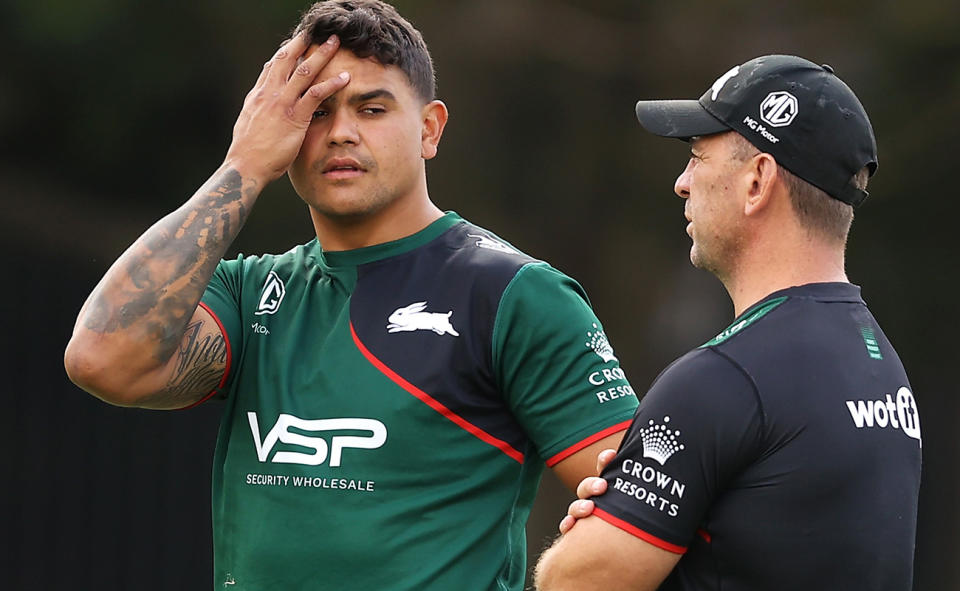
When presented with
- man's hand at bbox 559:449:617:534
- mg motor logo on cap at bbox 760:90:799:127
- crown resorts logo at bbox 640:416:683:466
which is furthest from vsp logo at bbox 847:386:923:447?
mg motor logo on cap at bbox 760:90:799:127

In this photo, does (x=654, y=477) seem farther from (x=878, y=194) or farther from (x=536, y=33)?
(x=878, y=194)

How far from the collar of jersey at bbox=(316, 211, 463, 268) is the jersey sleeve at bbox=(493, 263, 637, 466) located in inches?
12.3

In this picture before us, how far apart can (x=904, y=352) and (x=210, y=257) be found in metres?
7.33

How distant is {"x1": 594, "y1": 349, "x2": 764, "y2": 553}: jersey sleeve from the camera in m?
2.56

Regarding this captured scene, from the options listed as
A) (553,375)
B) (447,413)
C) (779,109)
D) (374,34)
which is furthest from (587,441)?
(374,34)

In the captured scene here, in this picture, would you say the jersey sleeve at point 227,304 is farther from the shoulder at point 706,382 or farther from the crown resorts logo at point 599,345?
the shoulder at point 706,382

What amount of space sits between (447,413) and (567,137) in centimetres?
618

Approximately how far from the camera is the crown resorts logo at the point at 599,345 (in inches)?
128

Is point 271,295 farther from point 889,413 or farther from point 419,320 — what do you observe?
point 889,413

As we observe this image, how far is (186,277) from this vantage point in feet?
10.7

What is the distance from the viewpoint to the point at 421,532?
3.16m

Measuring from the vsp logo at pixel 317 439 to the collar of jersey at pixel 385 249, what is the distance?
0.42 m

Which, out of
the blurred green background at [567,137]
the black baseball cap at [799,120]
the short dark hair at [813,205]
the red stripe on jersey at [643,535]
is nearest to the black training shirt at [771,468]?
the red stripe on jersey at [643,535]

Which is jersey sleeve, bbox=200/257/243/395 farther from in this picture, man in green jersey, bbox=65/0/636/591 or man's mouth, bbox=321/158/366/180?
man's mouth, bbox=321/158/366/180
